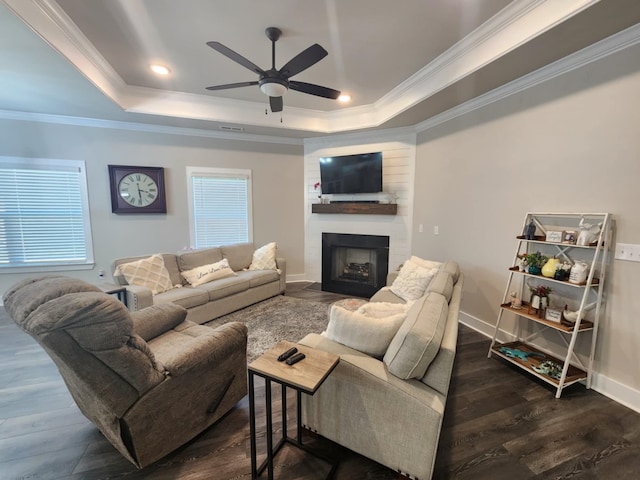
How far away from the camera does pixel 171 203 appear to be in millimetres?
4410

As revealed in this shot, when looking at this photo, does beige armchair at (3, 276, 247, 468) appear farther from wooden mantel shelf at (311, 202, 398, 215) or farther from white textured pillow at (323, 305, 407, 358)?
wooden mantel shelf at (311, 202, 398, 215)

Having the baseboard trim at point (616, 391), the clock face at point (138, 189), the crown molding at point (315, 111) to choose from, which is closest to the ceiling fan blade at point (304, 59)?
the crown molding at point (315, 111)

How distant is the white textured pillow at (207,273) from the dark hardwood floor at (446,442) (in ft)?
5.32

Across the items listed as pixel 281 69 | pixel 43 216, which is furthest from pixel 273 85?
pixel 43 216

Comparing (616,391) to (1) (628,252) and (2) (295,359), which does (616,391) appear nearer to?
(1) (628,252)

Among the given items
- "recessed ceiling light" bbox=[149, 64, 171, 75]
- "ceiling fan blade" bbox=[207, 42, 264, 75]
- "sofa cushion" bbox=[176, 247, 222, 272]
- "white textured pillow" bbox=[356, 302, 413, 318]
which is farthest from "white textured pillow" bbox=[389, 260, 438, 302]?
"recessed ceiling light" bbox=[149, 64, 171, 75]

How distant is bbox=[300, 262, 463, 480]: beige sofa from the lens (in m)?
1.30

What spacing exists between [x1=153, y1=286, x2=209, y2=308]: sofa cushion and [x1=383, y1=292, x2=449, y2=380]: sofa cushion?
2582mm

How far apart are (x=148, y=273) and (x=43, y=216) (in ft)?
6.99

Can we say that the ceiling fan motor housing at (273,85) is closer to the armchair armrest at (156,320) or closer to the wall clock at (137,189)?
the armchair armrest at (156,320)

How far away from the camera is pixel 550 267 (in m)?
2.33

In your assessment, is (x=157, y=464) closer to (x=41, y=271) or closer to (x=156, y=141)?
(x=41, y=271)

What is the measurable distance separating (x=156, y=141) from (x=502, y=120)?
4.75 m

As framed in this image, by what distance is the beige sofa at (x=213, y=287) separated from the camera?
122 inches
